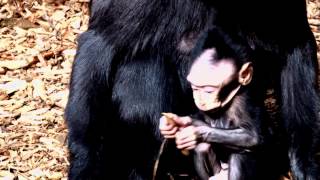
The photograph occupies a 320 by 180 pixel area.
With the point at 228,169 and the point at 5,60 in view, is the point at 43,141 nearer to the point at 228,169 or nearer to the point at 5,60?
the point at 5,60

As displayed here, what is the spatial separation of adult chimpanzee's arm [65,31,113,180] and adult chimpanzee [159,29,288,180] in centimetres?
36

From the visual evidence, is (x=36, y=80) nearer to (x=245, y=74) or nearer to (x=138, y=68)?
(x=138, y=68)

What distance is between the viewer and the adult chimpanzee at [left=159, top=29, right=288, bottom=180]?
2.88 m

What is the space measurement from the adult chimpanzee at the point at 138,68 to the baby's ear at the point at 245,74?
0.14 meters

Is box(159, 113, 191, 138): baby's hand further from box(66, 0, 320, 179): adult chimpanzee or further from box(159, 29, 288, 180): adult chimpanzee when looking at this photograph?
box(66, 0, 320, 179): adult chimpanzee

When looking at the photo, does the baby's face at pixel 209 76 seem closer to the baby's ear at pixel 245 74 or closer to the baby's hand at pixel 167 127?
the baby's ear at pixel 245 74

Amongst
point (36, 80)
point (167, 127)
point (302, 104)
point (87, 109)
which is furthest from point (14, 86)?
point (302, 104)

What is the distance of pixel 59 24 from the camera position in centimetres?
445

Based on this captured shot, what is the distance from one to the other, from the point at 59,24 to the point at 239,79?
176 cm

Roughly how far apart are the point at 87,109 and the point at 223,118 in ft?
1.73

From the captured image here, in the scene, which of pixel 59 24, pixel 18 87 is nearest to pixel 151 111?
pixel 18 87

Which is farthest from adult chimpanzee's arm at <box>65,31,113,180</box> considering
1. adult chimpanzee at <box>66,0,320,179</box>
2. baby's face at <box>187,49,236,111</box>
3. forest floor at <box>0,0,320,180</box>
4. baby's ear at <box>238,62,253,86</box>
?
baby's ear at <box>238,62,253,86</box>

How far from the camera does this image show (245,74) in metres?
2.94

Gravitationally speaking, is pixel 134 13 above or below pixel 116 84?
above
